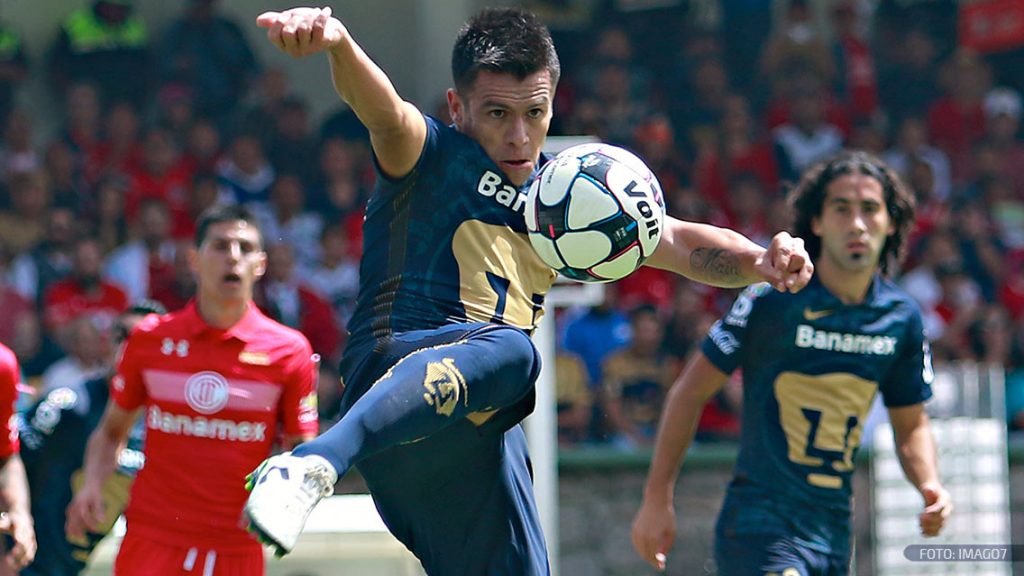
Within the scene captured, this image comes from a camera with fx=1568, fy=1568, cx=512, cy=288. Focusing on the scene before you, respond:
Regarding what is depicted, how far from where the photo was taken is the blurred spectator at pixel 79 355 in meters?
11.0


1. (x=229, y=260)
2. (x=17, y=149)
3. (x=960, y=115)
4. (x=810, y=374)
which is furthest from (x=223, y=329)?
(x=960, y=115)

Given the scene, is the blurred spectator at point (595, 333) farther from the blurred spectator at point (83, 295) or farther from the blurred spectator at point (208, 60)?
the blurred spectator at point (208, 60)

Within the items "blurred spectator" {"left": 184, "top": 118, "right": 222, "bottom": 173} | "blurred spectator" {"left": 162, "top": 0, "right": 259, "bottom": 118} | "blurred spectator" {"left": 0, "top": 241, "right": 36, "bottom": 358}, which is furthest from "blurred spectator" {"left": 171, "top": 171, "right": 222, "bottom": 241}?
"blurred spectator" {"left": 162, "top": 0, "right": 259, "bottom": 118}

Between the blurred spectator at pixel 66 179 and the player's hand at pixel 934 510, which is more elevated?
the blurred spectator at pixel 66 179

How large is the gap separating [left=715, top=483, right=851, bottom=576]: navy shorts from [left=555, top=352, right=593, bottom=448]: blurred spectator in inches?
191

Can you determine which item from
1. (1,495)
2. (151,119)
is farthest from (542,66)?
(151,119)

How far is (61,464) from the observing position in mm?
8242

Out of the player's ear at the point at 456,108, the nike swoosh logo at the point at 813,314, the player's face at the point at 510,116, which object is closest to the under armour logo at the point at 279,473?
the player's face at the point at 510,116

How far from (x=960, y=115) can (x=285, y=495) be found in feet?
41.8

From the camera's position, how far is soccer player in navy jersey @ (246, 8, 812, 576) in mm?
4789

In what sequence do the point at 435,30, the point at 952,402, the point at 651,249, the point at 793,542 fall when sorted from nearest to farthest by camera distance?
the point at 651,249 < the point at 793,542 < the point at 952,402 < the point at 435,30

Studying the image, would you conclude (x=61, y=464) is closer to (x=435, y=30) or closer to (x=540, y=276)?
(x=540, y=276)

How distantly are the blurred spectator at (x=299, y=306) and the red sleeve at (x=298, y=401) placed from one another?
5.06 m

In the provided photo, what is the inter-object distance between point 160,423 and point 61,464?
1777 millimetres
